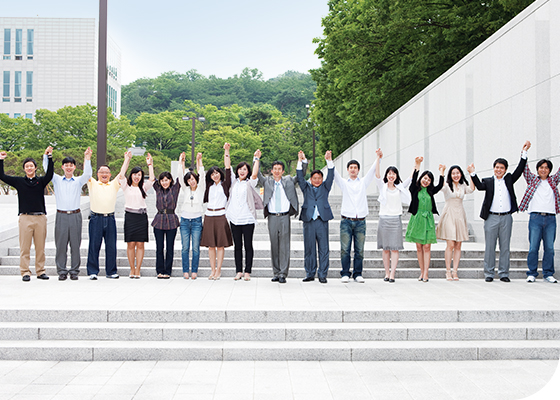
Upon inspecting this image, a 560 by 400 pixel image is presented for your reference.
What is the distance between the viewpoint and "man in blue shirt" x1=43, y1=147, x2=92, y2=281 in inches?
298

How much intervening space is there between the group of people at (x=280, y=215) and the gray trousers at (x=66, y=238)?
0.01 metres

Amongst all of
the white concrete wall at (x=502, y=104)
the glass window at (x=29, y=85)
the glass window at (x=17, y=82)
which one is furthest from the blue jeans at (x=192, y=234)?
the glass window at (x=17, y=82)

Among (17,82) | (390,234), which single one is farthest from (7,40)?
(390,234)

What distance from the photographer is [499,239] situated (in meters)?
7.71

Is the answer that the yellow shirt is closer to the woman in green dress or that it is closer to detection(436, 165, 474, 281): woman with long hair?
the woman in green dress

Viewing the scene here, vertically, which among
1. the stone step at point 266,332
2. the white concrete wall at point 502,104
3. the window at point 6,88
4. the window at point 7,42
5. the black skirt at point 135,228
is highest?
the window at point 7,42

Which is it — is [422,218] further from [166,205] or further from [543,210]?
[166,205]

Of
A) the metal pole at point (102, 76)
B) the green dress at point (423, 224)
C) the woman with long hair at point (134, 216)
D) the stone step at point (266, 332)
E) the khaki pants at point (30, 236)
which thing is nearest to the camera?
the stone step at point (266, 332)

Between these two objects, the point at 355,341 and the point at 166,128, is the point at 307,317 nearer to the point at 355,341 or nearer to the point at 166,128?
the point at 355,341

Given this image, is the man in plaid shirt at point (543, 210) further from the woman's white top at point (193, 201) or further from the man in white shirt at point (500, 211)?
the woman's white top at point (193, 201)

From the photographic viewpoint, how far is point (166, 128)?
5359cm

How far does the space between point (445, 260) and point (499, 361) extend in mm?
3219

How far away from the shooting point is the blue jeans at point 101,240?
25.3ft
